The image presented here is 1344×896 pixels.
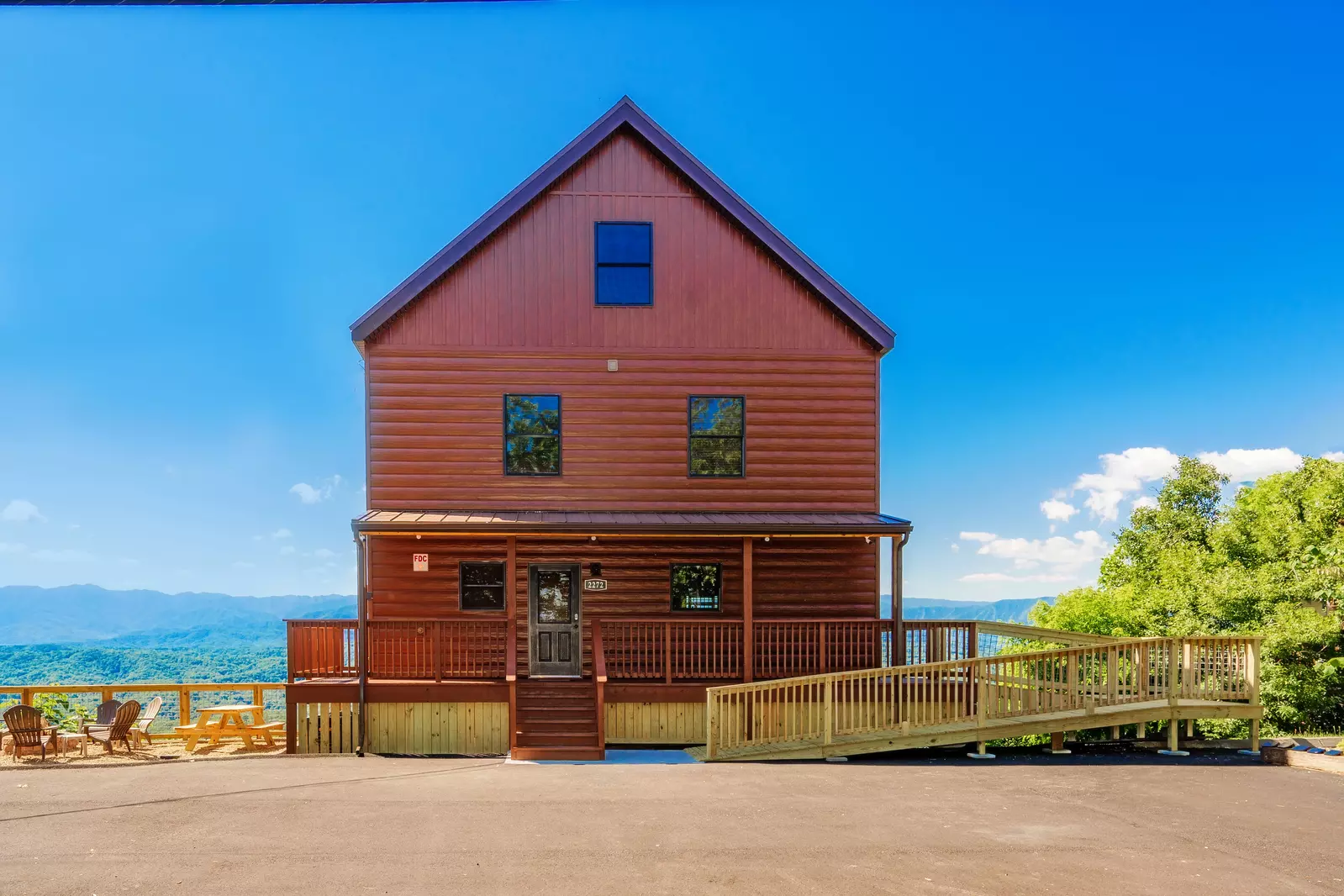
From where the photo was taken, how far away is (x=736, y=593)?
15070mm

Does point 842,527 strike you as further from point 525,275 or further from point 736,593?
point 525,275

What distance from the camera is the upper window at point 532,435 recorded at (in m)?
14.9

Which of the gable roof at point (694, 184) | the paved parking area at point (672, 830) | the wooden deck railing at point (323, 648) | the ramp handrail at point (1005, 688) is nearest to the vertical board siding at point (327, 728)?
the wooden deck railing at point (323, 648)

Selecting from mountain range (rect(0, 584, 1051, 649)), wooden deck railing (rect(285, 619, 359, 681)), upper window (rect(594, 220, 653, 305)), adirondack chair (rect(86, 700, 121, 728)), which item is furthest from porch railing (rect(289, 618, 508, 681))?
mountain range (rect(0, 584, 1051, 649))

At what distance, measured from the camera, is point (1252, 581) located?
58.1 feet

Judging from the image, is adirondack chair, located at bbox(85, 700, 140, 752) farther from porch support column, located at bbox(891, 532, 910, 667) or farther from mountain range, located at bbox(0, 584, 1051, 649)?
mountain range, located at bbox(0, 584, 1051, 649)

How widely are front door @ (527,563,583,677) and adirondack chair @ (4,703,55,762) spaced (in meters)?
7.26

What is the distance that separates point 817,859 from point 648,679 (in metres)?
6.65

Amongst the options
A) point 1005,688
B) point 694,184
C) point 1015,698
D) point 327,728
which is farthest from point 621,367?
point 1015,698

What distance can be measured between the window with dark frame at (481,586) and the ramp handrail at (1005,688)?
485 centimetres

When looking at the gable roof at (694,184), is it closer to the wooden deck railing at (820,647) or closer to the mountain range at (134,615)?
the wooden deck railing at (820,647)

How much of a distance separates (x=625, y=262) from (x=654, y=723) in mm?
8534

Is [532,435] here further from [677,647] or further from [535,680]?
[677,647]

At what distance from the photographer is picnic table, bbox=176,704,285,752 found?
41.4ft
